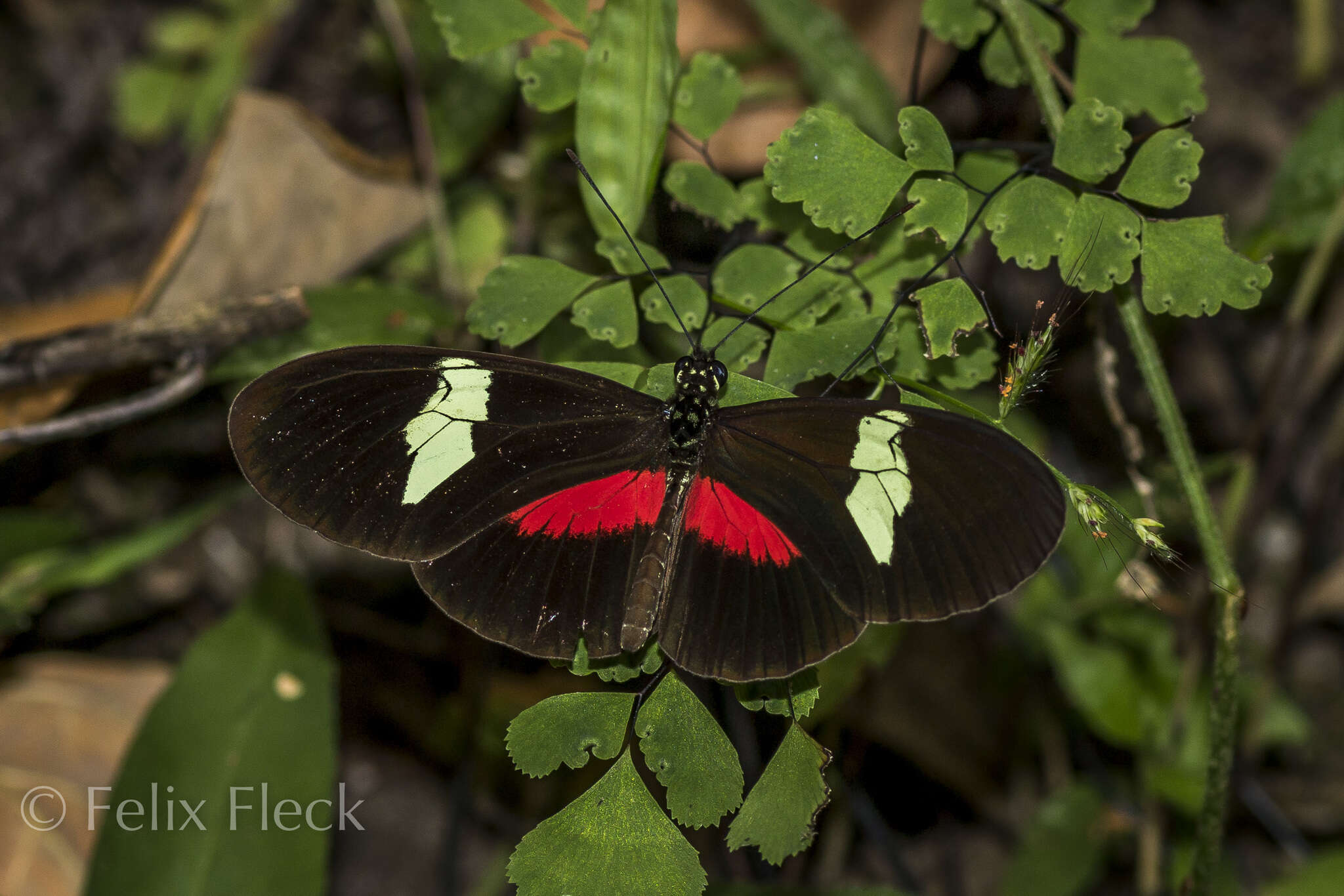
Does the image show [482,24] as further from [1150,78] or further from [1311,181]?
[1311,181]

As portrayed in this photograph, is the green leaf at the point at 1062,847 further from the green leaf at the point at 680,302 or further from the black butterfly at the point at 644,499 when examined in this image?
the green leaf at the point at 680,302

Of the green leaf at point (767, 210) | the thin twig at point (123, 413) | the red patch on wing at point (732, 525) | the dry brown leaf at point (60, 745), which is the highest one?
the green leaf at point (767, 210)

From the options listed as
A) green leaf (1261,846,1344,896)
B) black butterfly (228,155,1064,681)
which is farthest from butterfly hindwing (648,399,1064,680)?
green leaf (1261,846,1344,896)

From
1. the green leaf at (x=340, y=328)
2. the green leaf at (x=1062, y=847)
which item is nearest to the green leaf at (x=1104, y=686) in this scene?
the green leaf at (x=1062, y=847)

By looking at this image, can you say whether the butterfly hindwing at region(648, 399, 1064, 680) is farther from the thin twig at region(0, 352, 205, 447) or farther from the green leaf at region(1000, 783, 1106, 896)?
the green leaf at region(1000, 783, 1106, 896)

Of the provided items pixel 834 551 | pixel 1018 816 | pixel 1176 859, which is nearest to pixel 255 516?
pixel 834 551
